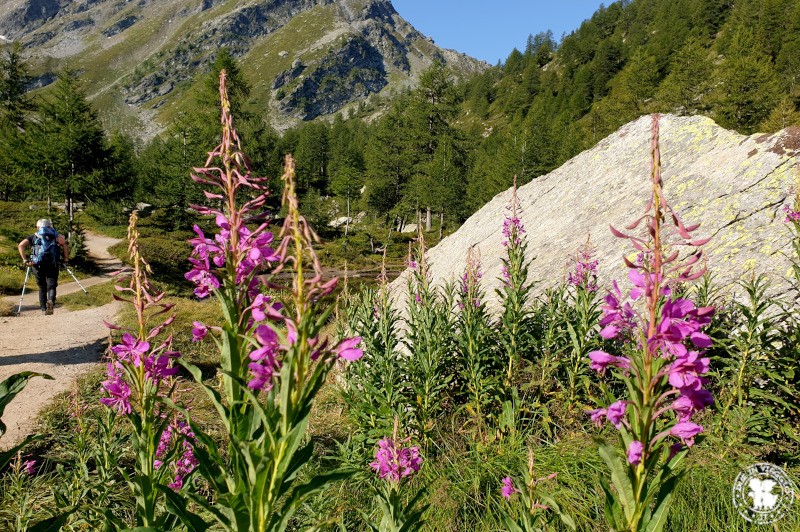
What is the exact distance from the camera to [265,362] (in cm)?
132

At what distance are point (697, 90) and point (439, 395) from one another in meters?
48.5

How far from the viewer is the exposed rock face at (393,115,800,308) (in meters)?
5.36

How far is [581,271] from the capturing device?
210 inches

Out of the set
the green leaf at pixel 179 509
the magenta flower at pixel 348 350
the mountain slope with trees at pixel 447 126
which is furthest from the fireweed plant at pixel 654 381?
the mountain slope with trees at pixel 447 126

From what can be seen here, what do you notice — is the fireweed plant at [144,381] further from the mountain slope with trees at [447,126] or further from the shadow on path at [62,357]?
the shadow on path at [62,357]

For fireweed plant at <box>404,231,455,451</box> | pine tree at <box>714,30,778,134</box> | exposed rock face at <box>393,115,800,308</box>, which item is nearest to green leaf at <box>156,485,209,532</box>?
fireweed plant at <box>404,231,455,451</box>

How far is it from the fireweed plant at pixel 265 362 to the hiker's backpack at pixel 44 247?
35.3 ft

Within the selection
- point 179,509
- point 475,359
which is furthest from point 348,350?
point 475,359

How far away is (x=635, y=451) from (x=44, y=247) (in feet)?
40.1

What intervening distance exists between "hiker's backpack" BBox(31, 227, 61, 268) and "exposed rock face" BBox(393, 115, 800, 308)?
816 cm

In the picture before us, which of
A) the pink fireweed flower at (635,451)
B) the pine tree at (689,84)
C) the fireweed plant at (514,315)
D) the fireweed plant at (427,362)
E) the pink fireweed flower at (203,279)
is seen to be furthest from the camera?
the pine tree at (689,84)

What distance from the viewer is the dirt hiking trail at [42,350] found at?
19.6 feet

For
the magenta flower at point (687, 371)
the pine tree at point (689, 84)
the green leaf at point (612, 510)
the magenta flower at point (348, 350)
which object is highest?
the pine tree at point (689, 84)

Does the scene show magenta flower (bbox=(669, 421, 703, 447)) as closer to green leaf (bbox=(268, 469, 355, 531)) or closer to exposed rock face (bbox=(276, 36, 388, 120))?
green leaf (bbox=(268, 469, 355, 531))
